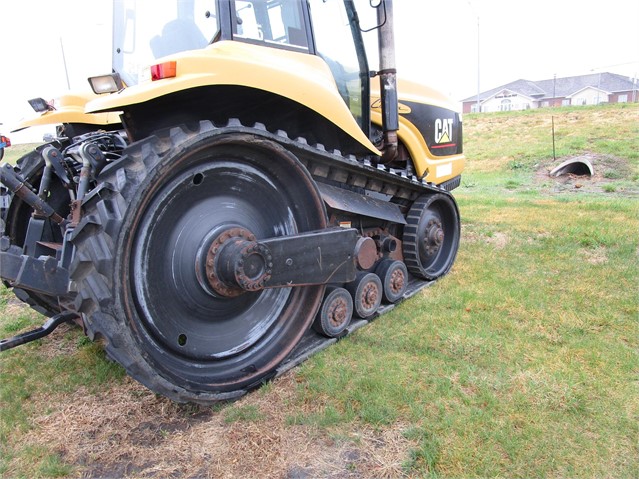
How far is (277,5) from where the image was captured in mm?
3537

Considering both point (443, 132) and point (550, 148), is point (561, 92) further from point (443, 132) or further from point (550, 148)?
point (443, 132)

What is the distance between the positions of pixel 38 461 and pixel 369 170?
114 inches

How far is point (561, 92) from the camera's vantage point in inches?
2844

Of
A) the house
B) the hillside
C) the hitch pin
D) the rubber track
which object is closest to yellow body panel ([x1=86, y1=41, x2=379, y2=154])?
the rubber track

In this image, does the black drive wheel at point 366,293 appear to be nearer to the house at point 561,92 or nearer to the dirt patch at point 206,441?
the dirt patch at point 206,441

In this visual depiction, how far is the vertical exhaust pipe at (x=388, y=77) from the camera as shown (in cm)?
410

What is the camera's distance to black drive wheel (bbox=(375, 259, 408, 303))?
14.2 ft

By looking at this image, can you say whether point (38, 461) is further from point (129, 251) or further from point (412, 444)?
point (412, 444)

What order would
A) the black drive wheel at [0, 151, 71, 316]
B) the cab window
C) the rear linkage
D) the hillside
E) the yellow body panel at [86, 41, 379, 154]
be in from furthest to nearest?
the hillside → the black drive wheel at [0, 151, 71, 316] → the cab window → the rear linkage → the yellow body panel at [86, 41, 379, 154]

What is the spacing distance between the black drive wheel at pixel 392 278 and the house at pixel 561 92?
6902 cm

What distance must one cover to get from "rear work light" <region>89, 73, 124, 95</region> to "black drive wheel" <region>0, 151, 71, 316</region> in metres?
0.68

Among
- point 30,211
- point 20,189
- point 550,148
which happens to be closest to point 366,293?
point 20,189

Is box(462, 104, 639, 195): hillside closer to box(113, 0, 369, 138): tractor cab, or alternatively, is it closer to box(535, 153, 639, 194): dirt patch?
box(535, 153, 639, 194): dirt patch

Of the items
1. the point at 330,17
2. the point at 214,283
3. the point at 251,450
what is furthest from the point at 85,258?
the point at 330,17
